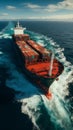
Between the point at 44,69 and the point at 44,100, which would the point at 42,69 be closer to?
the point at 44,69

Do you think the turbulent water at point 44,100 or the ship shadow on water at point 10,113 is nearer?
the ship shadow on water at point 10,113

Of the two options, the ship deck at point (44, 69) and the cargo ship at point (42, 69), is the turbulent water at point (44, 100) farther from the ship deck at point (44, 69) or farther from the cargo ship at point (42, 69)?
the ship deck at point (44, 69)

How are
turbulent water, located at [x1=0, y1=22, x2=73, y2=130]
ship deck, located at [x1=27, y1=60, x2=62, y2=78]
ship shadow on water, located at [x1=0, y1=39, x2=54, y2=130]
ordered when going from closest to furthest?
1. ship shadow on water, located at [x1=0, y1=39, x2=54, y2=130]
2. turbulent water, located at [x1=0, y1=22, x2=73, y2=130]
3. ship deck, located at [x1=27, y1=60, x2=62, y2=78]

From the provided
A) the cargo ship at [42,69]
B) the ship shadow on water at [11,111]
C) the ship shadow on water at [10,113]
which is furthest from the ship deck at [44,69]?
the ship shadow on water at [10,113]

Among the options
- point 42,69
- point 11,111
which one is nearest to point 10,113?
point 11,111

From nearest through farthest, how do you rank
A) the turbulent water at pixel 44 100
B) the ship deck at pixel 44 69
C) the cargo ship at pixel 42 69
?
the turbulent water at pixel 44 100 → the cargo ship at pixel 42 69 → the ship deck at pixel 44 69

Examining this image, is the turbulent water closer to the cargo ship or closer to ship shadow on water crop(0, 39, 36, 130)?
ship shadow on water crop(0, 39, 36, 130)

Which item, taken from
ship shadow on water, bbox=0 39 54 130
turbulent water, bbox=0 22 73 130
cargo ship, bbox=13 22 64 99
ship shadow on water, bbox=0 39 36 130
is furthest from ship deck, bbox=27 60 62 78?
ship shadow on water, bbox=0 39 36 130

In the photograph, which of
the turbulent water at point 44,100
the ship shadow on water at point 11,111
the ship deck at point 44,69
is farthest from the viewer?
the ship deck at point 44,69

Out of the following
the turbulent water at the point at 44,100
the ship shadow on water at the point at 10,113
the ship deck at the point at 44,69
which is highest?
the ship deck at the point at 44,69

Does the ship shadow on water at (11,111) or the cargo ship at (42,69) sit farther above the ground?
the cargo ship at (42,69)

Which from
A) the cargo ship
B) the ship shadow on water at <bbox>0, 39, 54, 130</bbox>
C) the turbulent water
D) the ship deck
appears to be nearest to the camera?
the ship shadow on water at <bbox>0, 39, 54, 130</bbox>

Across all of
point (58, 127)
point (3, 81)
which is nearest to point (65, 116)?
point (58, 127)
